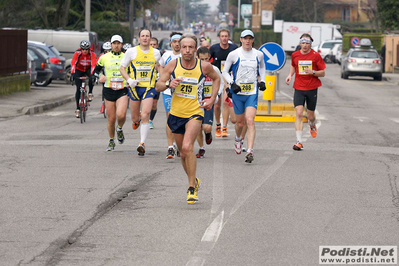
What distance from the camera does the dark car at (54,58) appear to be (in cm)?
3147

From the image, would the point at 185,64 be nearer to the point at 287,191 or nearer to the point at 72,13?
the point at 287,191

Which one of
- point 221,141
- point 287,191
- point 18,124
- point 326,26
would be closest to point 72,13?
point 326,26

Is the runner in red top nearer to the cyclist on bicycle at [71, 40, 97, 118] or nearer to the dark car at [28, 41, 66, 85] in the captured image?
the cyclist on bicycle at [71, 40, 97, 118]

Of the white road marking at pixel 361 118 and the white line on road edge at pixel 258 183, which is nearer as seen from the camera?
the white line on road edge at pixel 258 183

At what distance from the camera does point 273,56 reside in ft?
64.8

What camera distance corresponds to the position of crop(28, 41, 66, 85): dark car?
31472 mm

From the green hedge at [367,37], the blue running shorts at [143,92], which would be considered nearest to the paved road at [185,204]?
the blue running shorts at [143,92]

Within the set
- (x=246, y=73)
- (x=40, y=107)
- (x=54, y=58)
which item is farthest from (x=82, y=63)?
(x=54, y=58)

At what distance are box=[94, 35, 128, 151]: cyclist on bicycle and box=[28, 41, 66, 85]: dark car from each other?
17.5 meters

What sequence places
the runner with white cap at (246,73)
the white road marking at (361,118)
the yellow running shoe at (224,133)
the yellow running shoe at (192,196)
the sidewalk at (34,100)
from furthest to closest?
the sidewalk at (34,100)
the white road marking at (361,118)
the yellow running shoe at (224,133)
the runner with white cap at (246,73)
the yellow running shoe at (192,196)

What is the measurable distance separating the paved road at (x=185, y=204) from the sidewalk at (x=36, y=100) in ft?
16.7

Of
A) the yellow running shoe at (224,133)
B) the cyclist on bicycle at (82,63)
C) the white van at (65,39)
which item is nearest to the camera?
the yellow running shoe at (224,133)

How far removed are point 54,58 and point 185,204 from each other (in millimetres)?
23731

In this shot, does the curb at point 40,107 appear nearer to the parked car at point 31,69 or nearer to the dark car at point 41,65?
the parked car at point 31,69
